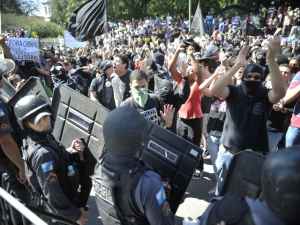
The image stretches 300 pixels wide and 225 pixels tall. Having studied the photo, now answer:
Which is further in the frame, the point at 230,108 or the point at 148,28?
the point at 148,28

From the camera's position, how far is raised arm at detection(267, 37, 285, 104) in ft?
11.8

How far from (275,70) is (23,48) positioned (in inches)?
235

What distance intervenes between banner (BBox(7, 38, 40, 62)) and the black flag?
44.0 inches

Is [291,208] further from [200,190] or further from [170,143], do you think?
[200,190]

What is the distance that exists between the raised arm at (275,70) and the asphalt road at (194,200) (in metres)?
1.62

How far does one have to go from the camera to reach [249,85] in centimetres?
381

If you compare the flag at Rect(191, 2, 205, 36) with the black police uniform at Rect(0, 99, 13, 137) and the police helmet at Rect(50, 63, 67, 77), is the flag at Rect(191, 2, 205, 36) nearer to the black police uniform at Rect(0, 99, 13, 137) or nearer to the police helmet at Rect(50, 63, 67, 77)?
the police helmet at Rect(50, 63, 67, 77)

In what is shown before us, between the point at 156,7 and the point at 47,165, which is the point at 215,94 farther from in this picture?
the point at 156,7

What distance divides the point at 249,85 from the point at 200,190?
6.14ft

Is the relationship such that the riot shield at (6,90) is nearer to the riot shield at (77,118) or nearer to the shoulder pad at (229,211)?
the riot shield at (77,118)

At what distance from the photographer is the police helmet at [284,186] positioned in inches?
56.6

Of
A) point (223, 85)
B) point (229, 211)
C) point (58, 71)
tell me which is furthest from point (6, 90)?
point (58, 71)

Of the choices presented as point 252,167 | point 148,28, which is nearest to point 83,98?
point 252,167

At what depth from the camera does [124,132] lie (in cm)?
206
